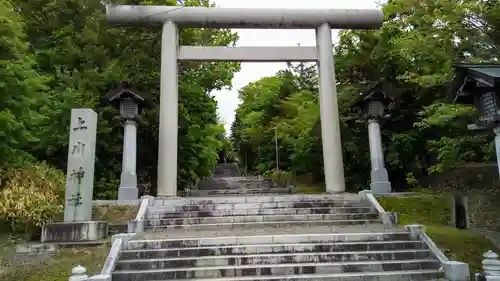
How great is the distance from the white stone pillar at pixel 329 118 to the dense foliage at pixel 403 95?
103cm

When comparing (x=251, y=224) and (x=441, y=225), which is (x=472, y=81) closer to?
(x=441, y=225)

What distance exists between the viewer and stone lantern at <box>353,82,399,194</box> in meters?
11.8

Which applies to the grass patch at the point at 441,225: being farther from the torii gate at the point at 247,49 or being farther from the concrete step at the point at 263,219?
the torii gate at the point at 247,49

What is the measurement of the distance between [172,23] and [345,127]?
7933mm

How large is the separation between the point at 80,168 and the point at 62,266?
236cm

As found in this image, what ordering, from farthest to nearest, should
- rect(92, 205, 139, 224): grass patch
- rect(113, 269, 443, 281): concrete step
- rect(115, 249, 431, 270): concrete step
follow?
rect(92, 205, 139, 224): grass patch < rect(115, 249, 431, 270): concrete step < rect(113, 269, 443, 281): concrete step

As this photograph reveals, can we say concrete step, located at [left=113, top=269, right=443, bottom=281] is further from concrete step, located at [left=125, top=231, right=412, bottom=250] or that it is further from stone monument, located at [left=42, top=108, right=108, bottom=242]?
stone monument, located at [left=42, top=108, right=108, bottom=242]

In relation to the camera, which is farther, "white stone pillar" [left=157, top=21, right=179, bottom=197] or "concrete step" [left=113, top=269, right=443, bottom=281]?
"white stone pillar" [left=157, top=21, right=179, bottom=197]

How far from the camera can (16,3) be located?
45.8 feet

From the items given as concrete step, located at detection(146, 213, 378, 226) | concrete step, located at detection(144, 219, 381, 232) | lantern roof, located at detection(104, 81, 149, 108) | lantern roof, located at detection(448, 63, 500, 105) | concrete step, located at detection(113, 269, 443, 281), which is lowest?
concrete step, located at detection(113, 269, 443, 281)

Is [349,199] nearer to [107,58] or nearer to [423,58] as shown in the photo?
[423,58]

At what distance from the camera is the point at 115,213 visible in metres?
9.73

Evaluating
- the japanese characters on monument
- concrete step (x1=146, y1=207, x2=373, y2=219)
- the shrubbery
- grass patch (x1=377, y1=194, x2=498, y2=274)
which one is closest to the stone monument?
the japanese characters on monument

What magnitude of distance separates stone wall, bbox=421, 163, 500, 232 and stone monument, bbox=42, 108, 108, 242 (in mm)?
8649
